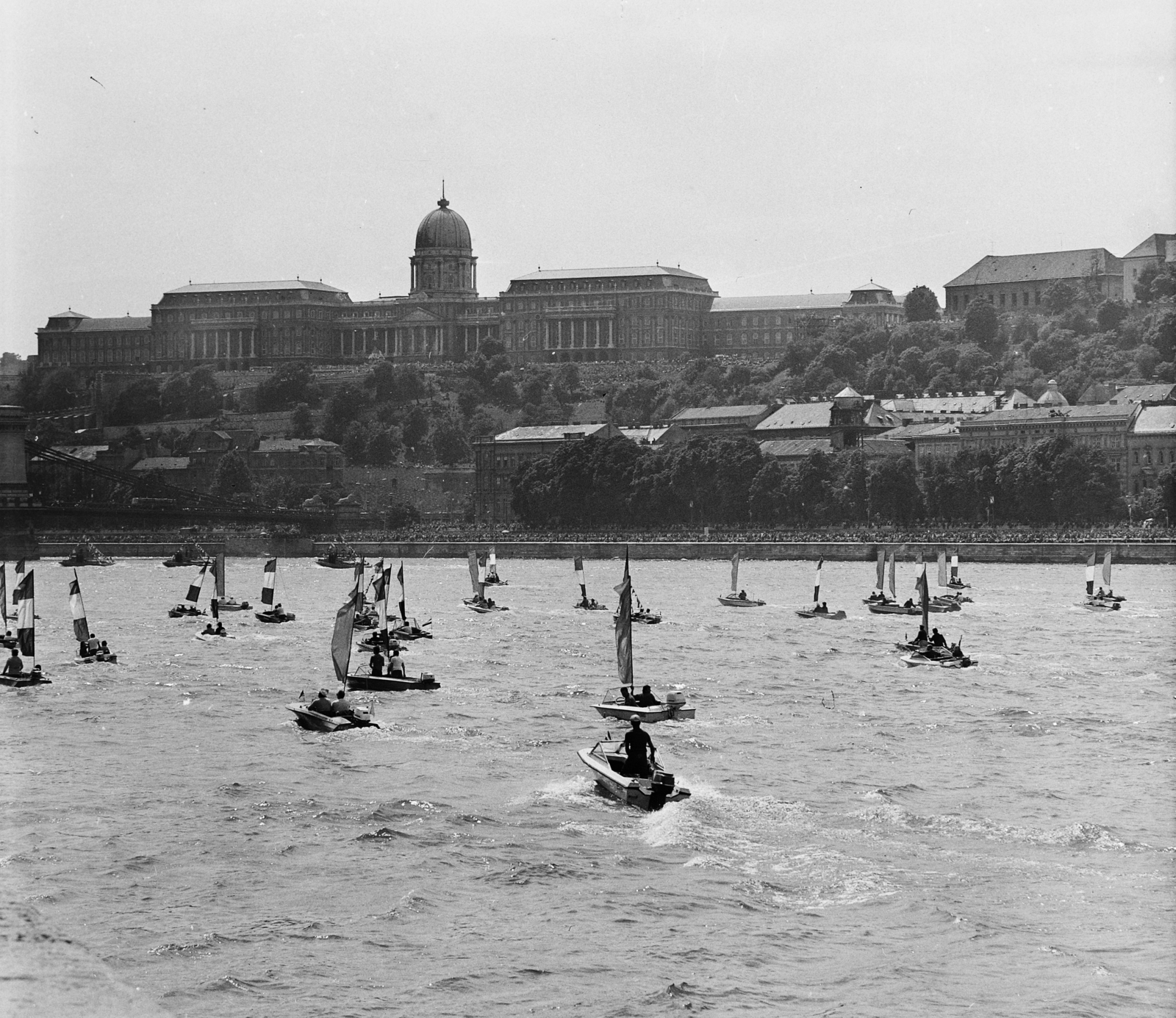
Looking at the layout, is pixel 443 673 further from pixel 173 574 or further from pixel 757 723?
pixel 173 574

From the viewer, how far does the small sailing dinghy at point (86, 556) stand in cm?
14538

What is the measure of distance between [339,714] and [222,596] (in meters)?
44.1

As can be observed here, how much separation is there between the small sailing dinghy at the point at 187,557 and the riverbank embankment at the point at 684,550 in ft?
6.53

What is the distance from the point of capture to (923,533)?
14012 cm

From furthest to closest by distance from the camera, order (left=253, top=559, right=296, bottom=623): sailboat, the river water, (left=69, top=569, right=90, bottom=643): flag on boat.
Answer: (left=253, top=559, right=296, bottom=623): sailboat, (left=69, top=569, right=90, bottom=643): flag on boat, the river water

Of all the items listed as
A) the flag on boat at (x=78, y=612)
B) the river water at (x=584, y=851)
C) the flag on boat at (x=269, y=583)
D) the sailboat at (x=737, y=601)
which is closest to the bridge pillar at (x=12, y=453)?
the sailboat at (x=737, y=601)

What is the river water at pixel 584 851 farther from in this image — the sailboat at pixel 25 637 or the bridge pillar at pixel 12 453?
the bridge pillar at pixel 12 453

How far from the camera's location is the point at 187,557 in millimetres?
148000

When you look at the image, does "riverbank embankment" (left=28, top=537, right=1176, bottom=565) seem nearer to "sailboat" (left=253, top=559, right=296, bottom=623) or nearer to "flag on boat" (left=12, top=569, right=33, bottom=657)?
"sailboat" (left=253, top=559, right=296, bottom=623)

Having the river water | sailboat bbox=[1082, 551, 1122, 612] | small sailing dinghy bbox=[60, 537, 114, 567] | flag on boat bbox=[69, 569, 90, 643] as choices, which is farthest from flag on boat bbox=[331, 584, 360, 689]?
small sailing dinghy bbox=[60, 537, 114, 567]

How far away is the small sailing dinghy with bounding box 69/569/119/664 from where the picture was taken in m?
57.6

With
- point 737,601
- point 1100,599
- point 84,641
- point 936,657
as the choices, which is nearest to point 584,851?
point 936,657

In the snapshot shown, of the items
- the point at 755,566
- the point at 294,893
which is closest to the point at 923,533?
the point at 755,566

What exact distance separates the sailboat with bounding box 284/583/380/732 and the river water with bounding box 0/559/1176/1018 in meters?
0.40
